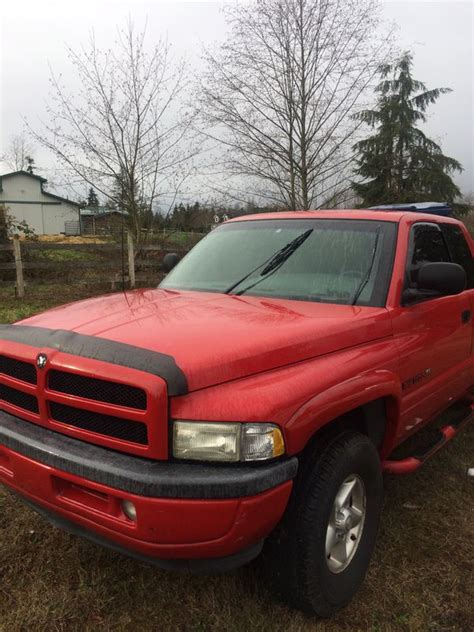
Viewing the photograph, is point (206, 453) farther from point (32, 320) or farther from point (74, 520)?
point (32, 320)

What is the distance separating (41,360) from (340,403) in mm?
1263

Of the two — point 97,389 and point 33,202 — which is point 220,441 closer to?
point 97,389

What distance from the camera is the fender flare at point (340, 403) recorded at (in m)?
1.93

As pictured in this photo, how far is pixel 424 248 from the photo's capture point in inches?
131

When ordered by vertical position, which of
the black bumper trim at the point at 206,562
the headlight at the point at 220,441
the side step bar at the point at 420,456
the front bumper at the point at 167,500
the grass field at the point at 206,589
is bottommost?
the grass field at the point at 206,589

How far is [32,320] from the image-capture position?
102 inches

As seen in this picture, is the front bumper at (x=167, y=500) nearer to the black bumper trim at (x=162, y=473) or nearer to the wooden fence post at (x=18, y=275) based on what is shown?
the black bumper trim at (x=162, y=473)

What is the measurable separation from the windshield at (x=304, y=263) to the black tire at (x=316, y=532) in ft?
2.89

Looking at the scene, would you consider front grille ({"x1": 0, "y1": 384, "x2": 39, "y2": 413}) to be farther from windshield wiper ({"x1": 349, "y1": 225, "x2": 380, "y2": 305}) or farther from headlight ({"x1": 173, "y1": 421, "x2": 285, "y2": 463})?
windshield wiper ({"x1": 349, "y1": 225, "x2": 380, "y2": 305})

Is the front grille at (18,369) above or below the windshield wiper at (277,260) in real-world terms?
below

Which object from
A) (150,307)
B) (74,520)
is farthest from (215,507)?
(150,307)

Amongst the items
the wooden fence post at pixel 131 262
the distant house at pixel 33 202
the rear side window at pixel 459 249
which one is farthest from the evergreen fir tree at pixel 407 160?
the distant house at pixel 33 202

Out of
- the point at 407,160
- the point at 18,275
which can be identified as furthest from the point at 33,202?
the point at 18,275

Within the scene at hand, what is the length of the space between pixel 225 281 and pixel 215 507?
167 cm
